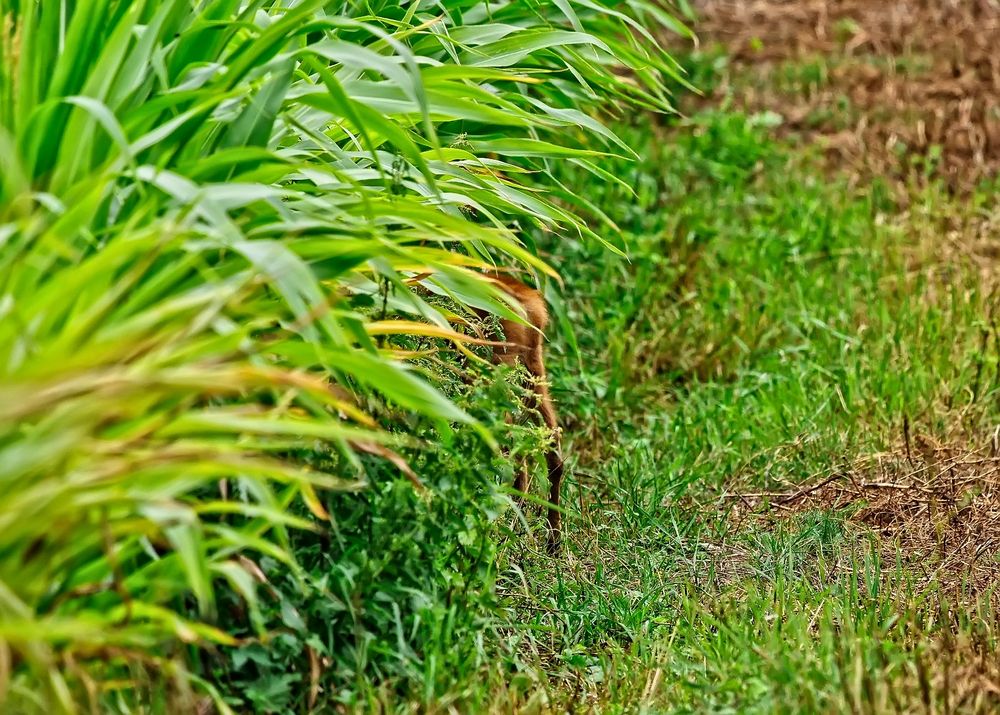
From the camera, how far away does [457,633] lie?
→ 2945 millimetres

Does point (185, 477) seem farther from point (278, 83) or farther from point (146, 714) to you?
point (278, 83)

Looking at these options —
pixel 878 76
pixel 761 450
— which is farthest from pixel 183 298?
pixel 878 76

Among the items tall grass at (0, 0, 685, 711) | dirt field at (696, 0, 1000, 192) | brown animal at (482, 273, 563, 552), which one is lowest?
dirt field at (696, 0, 1000, 192)

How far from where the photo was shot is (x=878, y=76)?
7.41 meters

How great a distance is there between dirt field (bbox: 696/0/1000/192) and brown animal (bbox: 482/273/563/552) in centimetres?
313

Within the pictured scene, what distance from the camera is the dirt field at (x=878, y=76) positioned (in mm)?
6582

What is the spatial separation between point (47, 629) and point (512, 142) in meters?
1.98

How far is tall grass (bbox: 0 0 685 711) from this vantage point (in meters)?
2.15

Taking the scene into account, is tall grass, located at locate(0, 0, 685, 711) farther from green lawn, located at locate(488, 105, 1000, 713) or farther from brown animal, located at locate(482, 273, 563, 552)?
green lawn, located at locate(488, 105, 1000, 713)

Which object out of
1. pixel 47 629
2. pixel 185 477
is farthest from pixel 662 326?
pixel 47 629

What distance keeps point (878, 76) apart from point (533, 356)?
4356 millimetres

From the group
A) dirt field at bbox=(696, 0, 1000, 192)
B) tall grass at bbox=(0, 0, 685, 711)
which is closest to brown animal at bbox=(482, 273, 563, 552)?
tall grass at bbox=(0, 0, 685, 711)

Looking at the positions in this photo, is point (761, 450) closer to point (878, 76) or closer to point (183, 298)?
point (183, 298)

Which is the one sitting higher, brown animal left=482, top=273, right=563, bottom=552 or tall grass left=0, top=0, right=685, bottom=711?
→ tall grass left=0, top=0, right=685, bottom=711
